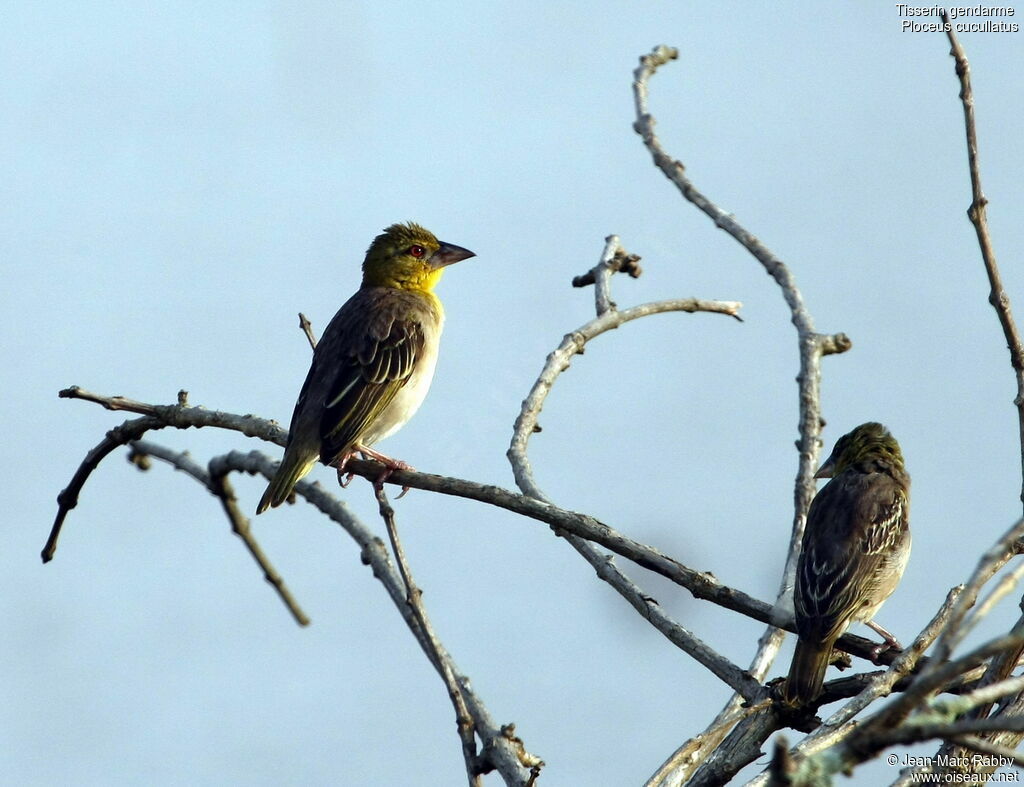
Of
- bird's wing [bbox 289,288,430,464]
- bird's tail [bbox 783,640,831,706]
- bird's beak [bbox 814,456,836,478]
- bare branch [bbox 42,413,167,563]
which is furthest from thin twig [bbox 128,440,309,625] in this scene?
bird's beak [bbox 814,456,836,478]

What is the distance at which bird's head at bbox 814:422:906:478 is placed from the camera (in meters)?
6.47

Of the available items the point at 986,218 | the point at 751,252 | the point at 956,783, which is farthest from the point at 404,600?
the point at 751,252

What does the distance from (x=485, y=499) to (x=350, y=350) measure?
2905 millimetres

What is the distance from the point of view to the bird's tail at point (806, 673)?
3607mm

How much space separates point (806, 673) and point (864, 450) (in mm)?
2714

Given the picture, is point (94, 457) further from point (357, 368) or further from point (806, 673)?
point (806, 673)

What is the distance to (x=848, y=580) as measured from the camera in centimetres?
530

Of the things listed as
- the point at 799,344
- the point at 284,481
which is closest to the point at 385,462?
the point at 284,481

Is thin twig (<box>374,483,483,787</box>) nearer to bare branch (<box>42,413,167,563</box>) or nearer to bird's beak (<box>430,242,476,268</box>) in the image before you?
bare branch (<box>42,413,167,563</box>)

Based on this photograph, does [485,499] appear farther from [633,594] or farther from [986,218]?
[986,218]

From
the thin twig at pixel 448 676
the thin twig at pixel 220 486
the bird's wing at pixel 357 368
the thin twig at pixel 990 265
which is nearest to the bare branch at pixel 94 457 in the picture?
the thin twig at pixel 220 486

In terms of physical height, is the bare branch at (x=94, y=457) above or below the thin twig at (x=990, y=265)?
above

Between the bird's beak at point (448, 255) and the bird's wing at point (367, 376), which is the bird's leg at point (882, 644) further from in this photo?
the bird's beak at point (448, 255)

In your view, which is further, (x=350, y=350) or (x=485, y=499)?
(x=350, y=350)
